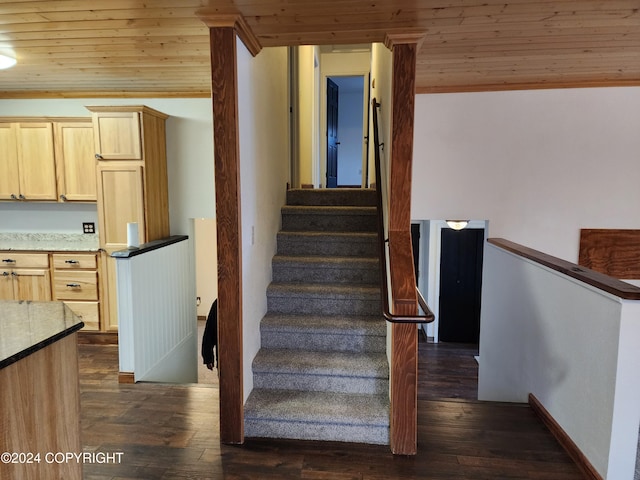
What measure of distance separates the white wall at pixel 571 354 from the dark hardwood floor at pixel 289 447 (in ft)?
0.79

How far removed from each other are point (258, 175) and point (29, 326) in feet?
5.14

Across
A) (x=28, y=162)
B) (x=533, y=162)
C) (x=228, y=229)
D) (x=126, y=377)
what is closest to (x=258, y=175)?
(x=228, y=229)

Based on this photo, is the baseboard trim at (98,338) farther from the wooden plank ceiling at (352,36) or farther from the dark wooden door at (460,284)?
the dark wooden door at (460,284)

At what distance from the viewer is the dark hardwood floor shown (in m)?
2.03

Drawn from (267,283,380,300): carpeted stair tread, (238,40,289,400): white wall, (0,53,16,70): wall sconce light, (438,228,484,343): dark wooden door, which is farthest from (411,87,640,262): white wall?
(438,228,484,343): dark wooden door

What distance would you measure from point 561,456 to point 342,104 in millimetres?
6657

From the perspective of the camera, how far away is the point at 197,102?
395cm

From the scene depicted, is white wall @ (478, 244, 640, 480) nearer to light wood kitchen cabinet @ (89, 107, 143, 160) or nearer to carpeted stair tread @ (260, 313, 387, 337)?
carpeted stair tread @ (260, 313, 387, 337)

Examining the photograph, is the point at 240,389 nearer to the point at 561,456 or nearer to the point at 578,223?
the point at 561,456

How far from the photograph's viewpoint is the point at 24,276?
12.3 feet

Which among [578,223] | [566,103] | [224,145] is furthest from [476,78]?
[224,145]

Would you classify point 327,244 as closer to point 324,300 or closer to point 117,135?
point 324,300

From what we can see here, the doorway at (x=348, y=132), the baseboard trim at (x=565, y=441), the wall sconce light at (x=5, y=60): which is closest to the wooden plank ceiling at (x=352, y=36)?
the wall sconce light at (x=5, y=60)

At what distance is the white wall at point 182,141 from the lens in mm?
3969
